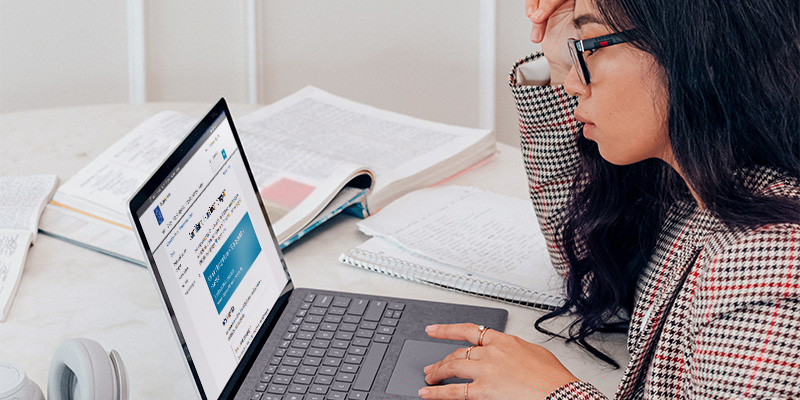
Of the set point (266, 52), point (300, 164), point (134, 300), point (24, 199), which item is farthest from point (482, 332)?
point (266, 52)

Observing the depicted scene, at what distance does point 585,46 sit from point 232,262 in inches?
16.6

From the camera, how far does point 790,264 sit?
667 mm

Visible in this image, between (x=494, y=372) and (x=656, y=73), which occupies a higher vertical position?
(x=656, y=73)

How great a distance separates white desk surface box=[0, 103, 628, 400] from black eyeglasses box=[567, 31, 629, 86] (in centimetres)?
33

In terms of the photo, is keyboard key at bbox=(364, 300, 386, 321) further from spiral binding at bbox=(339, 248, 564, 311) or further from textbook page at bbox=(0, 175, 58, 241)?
textbook page at bbox=(0, 175, 58, 241)

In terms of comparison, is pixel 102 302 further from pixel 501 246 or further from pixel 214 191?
pixel 501 246

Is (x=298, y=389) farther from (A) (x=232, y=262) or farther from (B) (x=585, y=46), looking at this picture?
(B) (x=585, y=46)

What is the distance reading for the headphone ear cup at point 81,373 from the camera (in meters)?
0.70

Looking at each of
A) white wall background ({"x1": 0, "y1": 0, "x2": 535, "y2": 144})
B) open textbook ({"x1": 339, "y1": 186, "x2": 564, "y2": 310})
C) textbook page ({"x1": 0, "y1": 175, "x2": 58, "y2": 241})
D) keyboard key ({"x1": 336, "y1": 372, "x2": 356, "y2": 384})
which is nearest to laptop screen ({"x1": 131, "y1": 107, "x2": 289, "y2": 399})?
keyboard key ({"x1": 336, "y1": 372, "x2": 356, "y2": 384})

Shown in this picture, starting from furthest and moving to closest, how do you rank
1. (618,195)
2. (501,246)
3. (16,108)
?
(16,108) < (501,246) < (618,195)

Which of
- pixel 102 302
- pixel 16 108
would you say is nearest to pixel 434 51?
pixel 16 108

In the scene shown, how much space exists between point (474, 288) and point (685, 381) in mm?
333

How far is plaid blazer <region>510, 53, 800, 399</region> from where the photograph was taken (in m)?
0.67

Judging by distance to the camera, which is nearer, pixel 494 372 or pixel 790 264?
pixel 790 264
